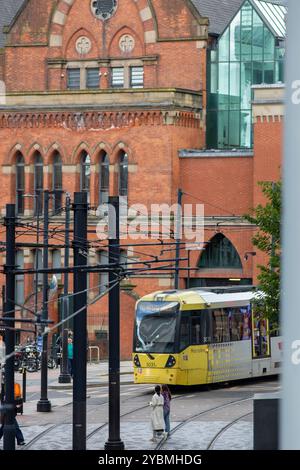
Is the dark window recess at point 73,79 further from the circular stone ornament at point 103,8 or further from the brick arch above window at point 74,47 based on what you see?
the circular stone ornament at point 103,8

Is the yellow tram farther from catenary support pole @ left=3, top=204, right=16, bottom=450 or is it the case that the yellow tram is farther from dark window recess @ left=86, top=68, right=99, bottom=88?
dark window recess @ left=86, top=68, right=99, bottom=88

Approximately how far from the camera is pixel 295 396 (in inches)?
221

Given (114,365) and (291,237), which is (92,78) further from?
(291,237)

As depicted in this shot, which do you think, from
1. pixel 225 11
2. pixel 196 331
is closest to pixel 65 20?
pixel 225 11

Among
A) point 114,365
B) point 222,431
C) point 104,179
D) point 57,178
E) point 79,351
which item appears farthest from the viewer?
point 57,178

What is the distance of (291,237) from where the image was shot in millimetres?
5621

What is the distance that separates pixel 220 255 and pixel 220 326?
15.4 metres

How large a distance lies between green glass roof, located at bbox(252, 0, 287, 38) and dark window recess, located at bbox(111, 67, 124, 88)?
5931 millimetres

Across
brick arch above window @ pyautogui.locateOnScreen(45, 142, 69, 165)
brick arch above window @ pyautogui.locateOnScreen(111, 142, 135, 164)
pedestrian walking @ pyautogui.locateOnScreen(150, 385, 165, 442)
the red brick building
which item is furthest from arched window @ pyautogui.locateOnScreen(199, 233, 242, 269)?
pedestrian walking @ pyautogui.locateOnScreen(150, 385, 165, 442)

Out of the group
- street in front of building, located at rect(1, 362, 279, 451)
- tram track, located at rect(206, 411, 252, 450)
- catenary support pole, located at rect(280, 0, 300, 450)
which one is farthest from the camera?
street in front of building, located at rect(1, 362, 279, 451)

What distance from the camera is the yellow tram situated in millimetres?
34719

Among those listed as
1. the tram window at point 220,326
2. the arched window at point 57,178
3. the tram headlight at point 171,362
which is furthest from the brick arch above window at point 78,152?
the tram headlight at point 171,362

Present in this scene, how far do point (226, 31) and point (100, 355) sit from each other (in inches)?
553

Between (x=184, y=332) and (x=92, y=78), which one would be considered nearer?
(x=184, y=332)
